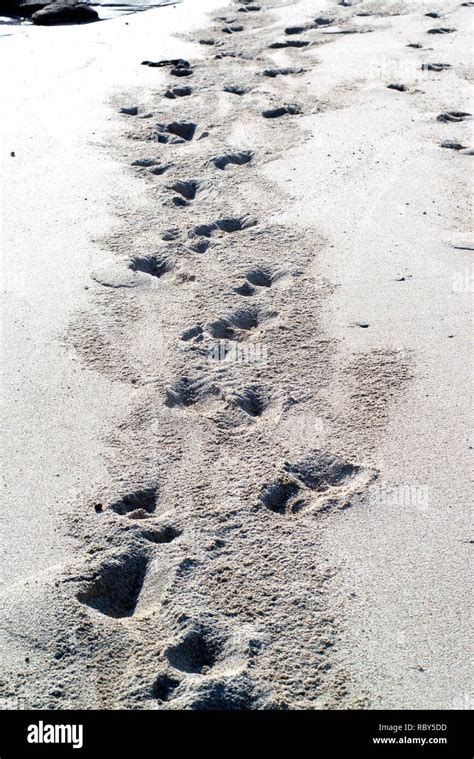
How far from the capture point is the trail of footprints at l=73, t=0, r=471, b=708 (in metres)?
1.95

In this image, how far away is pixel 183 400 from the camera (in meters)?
Answer: 2.79

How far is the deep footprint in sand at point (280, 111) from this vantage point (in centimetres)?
491

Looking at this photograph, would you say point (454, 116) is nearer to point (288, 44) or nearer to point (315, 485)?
point (288, 44)

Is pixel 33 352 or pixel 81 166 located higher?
pixel 81 166

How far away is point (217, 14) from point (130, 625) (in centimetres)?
604

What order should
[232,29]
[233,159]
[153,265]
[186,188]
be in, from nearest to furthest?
[153,265]
[186,188]
[233,159]
[232,29]

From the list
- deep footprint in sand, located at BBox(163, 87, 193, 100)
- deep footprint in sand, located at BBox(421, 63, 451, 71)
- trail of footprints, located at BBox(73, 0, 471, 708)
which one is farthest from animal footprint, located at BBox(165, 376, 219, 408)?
deep footprint in sand, located at BBox(421, 63, 451, 71)

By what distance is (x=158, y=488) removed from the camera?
2.42 metres

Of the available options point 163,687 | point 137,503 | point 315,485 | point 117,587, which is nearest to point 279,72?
point 315,485

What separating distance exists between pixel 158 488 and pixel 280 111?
3.11m

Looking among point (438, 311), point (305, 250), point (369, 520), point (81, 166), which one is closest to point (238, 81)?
point (81, 166)

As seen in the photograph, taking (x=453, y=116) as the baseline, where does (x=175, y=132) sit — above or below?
below
